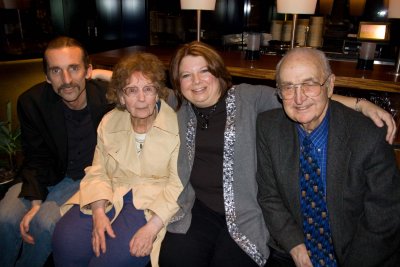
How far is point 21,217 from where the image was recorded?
74.4 inches

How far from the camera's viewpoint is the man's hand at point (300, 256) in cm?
152

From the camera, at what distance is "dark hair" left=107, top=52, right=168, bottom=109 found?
173 cm

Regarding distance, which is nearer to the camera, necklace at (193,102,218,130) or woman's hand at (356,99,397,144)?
woman's hand at (356,99,397,144)

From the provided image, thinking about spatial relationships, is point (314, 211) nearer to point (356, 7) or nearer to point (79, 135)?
point (79, 135)

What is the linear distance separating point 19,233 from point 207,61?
1402mm

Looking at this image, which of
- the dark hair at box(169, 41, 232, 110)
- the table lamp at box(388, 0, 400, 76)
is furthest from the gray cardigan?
the table lamp at box(388, 0, 400, 76)

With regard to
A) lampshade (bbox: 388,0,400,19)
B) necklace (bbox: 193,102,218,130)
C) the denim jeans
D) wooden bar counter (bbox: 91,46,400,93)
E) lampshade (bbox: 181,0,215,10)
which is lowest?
the denim jeans

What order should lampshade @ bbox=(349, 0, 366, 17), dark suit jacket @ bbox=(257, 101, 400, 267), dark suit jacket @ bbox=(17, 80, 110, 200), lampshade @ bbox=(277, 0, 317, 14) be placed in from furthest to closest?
lampshade @ bbox=(349, 0, 366, 17), lampshade @ bbox=(277, 0, 317, 14), dark suit jacket @ bbox=(17, 80, 110, 200), dark suit jacket @ bbox=(257, 101, 400, 267)

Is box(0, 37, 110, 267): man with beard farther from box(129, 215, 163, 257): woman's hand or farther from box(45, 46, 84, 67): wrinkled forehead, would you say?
box(129, 215, 163, 257): woman's hand

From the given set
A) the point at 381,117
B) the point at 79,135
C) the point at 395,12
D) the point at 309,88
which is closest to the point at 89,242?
the point at 79,135

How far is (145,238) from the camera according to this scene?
163 centimetres

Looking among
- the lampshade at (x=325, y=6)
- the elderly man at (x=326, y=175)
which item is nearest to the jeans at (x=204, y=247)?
the elderly man at (x=326, y=175)

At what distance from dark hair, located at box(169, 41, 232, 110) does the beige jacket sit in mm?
198

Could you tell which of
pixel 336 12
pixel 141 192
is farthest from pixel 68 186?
pixel 336 12
